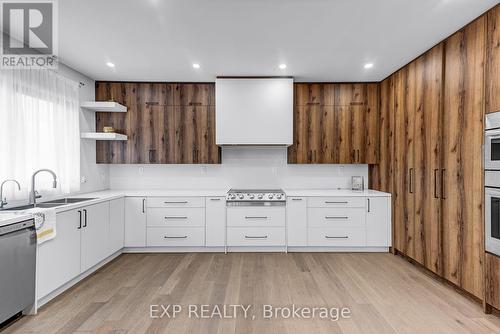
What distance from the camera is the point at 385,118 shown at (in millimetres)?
4102

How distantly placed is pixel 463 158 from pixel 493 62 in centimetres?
87

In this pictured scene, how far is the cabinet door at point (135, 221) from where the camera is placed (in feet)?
12.8

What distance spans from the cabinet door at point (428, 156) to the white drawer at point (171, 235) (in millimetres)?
2886

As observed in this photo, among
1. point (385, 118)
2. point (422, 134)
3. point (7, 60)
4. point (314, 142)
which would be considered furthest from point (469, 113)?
point (7, 60)

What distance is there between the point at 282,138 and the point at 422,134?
1816 millimetres

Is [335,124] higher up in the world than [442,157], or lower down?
higher up

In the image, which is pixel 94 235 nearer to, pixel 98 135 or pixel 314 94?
pixel 98 135

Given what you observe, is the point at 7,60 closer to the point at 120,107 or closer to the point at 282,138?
the point at 120,107

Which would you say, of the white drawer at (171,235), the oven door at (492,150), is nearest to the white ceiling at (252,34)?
the oven door at (492,150)

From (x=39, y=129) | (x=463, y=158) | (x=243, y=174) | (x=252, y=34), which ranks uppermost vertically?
(x=252, y=34)

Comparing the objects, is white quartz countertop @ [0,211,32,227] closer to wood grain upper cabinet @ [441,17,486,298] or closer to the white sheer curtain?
the white sheer curtain

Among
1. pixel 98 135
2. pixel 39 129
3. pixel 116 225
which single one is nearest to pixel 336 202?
pixel 116 225

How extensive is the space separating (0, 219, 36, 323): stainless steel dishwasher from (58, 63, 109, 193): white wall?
175 centimetres

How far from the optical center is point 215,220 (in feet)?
12.9
